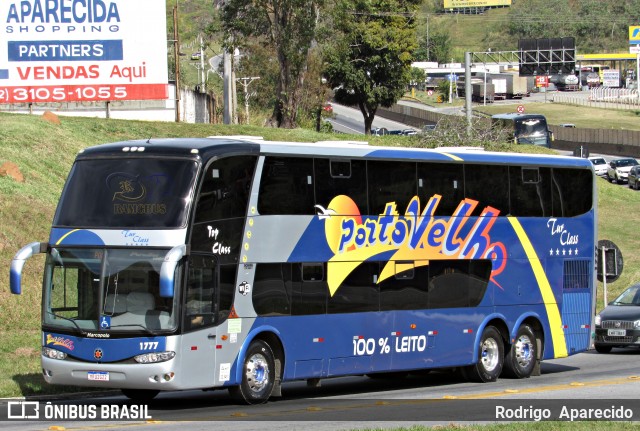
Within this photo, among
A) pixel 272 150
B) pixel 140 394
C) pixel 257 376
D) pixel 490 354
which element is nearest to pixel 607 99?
pixel 490 354

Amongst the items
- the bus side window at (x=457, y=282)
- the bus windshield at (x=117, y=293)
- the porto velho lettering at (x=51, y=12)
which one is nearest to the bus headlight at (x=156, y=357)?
the bus windshield at (x=117, y=293)

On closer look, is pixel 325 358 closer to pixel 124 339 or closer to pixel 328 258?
pixel 328 258

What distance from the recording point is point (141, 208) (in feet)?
53.5

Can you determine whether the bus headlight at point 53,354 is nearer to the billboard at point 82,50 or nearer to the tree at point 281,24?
the billboard at point 82,50

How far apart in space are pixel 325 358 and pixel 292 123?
38459 mm

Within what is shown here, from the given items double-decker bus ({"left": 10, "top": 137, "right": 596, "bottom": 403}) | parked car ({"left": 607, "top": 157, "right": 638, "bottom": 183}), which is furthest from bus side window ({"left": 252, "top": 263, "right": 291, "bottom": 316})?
parked car ({"left": 607, "top": 157, "right": 638, "bottom": 183})

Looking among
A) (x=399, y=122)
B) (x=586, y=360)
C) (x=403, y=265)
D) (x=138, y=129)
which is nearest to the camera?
(x=403, y=265)

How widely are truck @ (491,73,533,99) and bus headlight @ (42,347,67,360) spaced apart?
4900 inches

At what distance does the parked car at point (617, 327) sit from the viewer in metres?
26.6

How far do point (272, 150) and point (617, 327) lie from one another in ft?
40.8

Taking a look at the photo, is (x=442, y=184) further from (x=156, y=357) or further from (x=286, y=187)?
(x=156, y=357)

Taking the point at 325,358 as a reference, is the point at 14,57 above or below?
above

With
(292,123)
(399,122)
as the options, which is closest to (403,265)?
(292,123)

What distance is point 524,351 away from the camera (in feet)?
74.0
